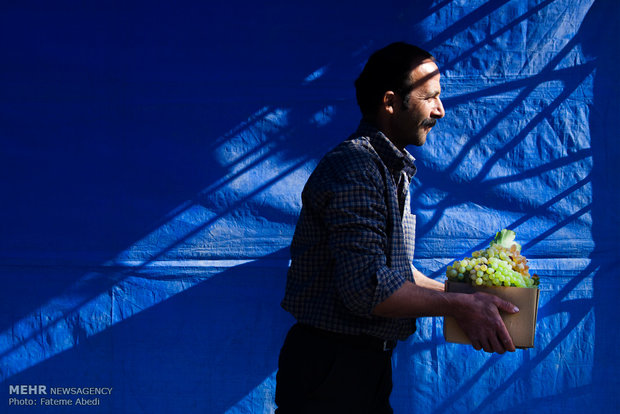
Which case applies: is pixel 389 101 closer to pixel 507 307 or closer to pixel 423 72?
pixel 423 72

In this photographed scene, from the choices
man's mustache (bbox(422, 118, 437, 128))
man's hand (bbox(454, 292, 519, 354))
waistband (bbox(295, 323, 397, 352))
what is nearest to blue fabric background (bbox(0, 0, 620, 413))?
man's mustache (bbox(422, 118, 437, 128))

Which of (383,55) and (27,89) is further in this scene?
(27,89)

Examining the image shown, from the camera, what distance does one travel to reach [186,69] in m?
2.69

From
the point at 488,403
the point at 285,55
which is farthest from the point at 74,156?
the point at 488,403

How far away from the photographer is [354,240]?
1.44 m

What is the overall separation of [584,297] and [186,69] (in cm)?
223

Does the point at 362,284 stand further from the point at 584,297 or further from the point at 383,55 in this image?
the point at 584,297

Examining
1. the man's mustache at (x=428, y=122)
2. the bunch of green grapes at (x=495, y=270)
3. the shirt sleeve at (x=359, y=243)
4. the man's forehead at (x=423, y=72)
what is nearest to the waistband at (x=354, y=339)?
the shirt sleeve at (x=359, y=243)

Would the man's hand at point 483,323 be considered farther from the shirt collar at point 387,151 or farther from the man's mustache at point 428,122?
the man's mustache at point 428,122

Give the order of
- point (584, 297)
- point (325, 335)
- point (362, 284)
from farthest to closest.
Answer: point (584, 297), point (325, 335), point (362, 284)

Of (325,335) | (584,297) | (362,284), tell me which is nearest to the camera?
(362,284)

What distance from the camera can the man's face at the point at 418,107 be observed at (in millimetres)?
1669

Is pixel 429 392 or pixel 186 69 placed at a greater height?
pixel 186 69

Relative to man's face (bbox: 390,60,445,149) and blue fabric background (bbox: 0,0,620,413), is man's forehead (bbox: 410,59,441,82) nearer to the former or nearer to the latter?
man's face (bbox: 390,60,445,149)
